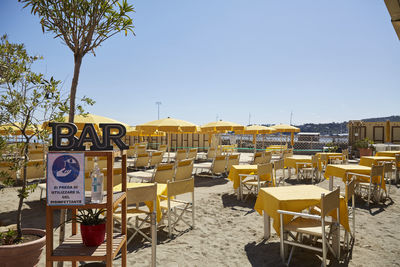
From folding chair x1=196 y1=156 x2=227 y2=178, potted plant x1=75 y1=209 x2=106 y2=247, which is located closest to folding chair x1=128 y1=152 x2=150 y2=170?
folding chair x1=196 y1=156 x2=227 y2=178

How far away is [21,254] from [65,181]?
1355 mm

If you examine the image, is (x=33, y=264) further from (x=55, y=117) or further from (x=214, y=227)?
(x=214, y=227)

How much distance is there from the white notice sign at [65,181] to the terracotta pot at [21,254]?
45.6 inches

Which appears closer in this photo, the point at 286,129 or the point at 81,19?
the point at 81,19

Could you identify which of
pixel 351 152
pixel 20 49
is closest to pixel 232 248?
pixel 20 49

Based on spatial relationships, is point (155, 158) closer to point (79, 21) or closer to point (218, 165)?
point (218, 165)

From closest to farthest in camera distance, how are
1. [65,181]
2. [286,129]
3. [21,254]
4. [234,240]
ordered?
[65,181]
[21,254]
[234,240]
[286,129]

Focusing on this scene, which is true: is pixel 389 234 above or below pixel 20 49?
below

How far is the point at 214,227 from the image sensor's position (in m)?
4.41

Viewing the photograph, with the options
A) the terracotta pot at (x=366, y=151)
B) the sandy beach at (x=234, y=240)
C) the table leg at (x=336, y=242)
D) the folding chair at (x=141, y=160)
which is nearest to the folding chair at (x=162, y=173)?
the sandy beach at (x=234, y=240)

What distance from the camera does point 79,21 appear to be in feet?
8.38

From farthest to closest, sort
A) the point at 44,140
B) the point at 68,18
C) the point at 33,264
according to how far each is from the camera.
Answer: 1. the point at 44,140
2. the point at 33,264
3. the point at 68,18

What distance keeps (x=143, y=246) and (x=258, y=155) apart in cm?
658

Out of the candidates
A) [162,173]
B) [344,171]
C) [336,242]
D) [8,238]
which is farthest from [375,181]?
[8,238]
